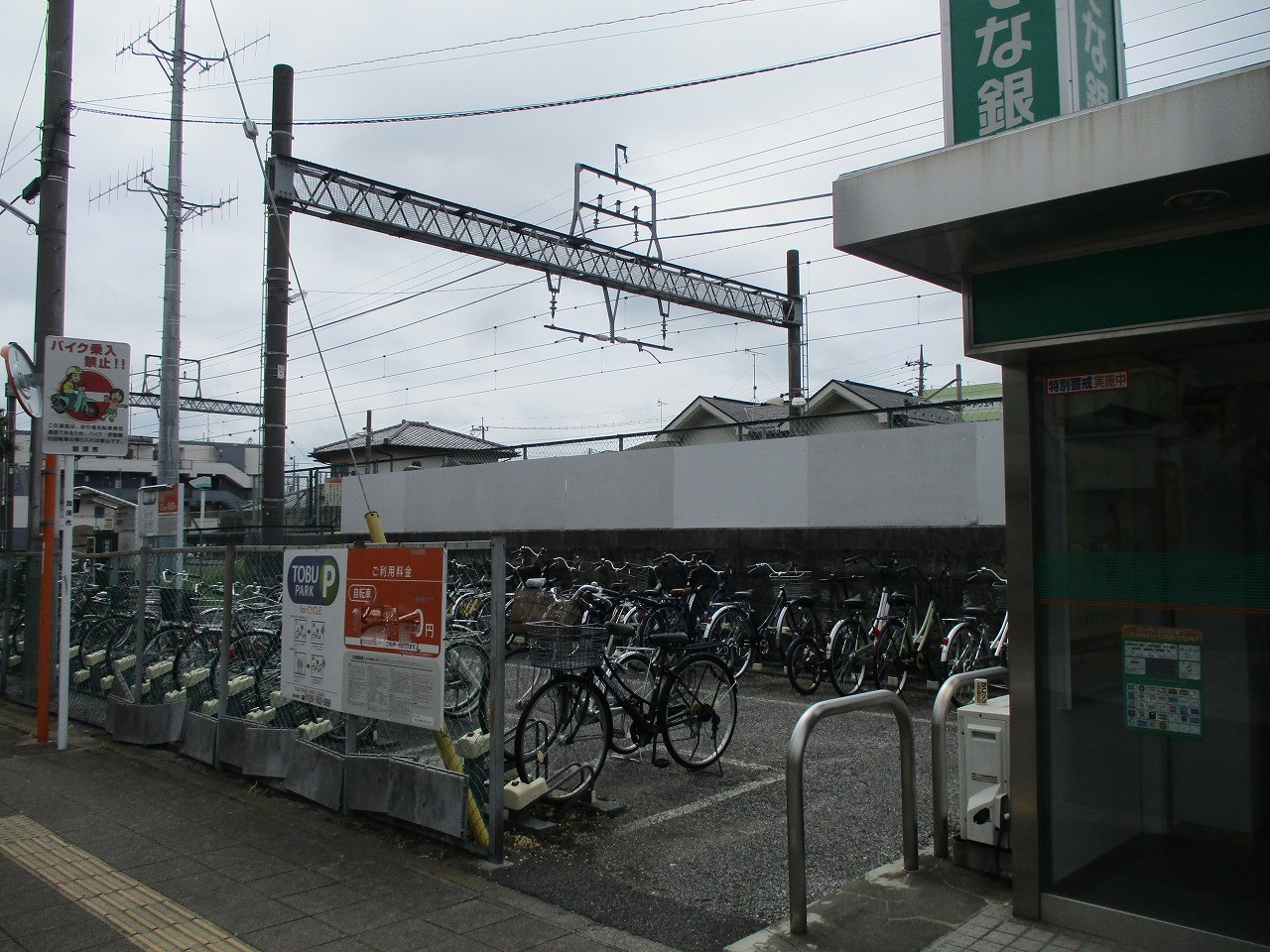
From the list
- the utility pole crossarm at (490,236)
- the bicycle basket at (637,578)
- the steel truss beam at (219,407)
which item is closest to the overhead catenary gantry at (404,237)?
the utility pole crossarm at (490,236)

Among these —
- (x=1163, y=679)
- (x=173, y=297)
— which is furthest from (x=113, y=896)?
(x=173, y=297)

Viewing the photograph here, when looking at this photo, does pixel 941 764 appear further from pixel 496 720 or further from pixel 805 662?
pixel 805 662

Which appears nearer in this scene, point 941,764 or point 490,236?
point 941,764

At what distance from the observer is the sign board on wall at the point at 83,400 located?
25.7 feet

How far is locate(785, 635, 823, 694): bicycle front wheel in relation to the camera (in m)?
9.37

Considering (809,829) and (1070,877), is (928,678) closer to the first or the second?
(809,829)

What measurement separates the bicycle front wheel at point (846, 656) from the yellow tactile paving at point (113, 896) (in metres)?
6.36

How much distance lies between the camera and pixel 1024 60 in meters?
4.22

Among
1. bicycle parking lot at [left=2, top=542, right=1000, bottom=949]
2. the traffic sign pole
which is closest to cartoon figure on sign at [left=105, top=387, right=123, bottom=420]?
the traffic sign pole

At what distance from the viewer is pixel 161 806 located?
5.93 meters

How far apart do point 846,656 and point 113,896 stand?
6685 mm

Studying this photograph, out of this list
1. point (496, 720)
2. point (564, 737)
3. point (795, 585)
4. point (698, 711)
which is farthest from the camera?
point (795, 585)

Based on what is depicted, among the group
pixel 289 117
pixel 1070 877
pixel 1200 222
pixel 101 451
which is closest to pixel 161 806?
pixel 101 451

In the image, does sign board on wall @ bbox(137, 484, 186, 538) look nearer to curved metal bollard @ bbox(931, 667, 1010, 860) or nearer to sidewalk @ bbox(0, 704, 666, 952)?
sidewalk @ bbox(0, 704, 666, 952)
